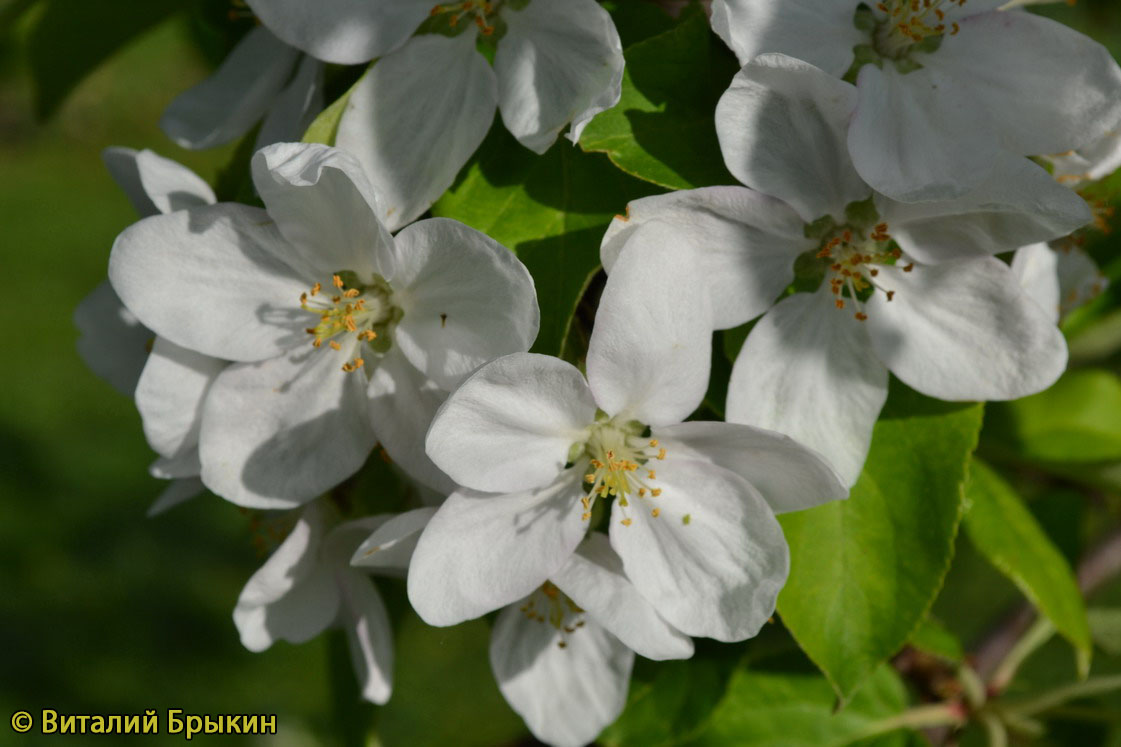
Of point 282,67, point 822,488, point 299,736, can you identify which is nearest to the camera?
point 822,488

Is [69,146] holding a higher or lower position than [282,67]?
lower

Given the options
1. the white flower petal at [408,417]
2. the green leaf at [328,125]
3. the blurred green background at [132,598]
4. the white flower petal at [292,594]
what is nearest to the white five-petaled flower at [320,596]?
the white flower petal at [292,594]

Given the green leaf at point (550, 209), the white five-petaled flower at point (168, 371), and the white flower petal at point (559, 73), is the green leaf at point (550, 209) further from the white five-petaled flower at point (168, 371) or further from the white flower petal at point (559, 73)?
the white five-petaled flower at point (168, 371)

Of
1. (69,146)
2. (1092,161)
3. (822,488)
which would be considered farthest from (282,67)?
(69,146)

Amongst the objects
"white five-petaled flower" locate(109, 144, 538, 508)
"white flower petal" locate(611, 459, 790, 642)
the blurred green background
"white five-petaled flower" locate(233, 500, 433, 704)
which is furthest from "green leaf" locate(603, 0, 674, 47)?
the blurred green background

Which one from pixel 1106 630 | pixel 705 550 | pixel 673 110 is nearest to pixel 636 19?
pixel 673 110

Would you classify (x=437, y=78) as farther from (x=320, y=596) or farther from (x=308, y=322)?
(x=320, y=596)

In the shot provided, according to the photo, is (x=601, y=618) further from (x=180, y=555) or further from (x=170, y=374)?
(x=180, y=555)
